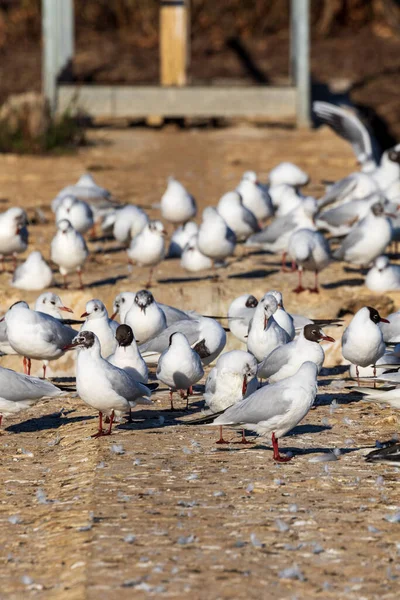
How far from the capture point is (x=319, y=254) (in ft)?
42.6

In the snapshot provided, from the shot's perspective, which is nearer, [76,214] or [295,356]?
[295,356]

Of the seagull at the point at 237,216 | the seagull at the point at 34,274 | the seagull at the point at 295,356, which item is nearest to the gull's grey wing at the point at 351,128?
the seagull at the point at 237,216

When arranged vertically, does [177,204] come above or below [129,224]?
above

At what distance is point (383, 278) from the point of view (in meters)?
12.9

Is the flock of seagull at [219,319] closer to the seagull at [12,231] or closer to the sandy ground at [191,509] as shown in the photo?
the seagull at [12,231]

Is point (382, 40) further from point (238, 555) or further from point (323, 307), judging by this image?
point (238, 555)

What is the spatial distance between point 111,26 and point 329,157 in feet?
49.1

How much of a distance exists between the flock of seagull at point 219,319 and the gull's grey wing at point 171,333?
0.01 m

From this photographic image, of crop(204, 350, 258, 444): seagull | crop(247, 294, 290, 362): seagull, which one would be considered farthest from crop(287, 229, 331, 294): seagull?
crop(204, 350, 258, 444): seagull

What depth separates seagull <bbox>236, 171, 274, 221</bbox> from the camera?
15.6 meters

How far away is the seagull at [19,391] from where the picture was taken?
843 centimetres

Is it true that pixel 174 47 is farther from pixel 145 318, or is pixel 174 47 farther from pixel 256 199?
pixel 145 318

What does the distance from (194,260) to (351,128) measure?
6.58 meters

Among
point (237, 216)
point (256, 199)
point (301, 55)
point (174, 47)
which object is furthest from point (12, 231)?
point (174, 47)
